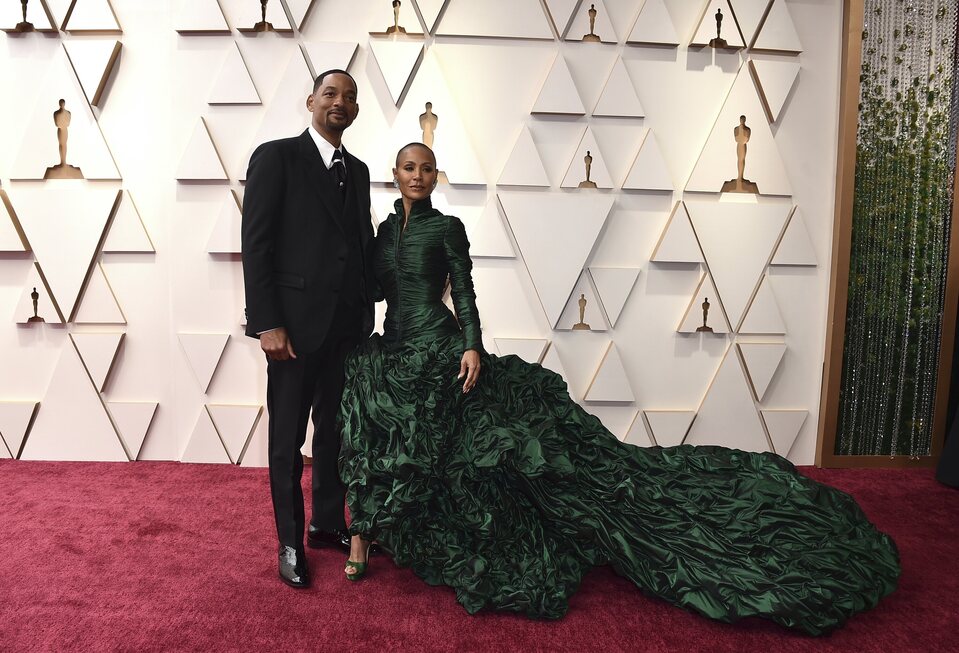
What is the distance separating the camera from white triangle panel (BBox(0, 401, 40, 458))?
329 cm

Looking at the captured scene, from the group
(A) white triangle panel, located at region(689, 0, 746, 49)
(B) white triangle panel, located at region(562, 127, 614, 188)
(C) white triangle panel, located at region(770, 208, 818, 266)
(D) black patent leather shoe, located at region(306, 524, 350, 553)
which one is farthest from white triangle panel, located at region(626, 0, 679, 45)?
(D) black patent leather shoe, located at region(306, 524, 350, 553)

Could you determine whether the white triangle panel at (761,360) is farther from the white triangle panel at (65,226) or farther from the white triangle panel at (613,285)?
the white triangle panel at (65,226)

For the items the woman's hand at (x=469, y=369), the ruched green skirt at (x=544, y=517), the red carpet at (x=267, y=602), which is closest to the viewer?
the red carpet at (x=267, y=602)

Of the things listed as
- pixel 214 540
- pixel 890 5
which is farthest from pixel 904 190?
pixel 214 540

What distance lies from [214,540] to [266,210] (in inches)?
52.8

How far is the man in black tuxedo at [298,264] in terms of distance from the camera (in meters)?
1.98

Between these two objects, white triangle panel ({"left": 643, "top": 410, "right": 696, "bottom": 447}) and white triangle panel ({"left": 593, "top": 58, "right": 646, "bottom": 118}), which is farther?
white triangle panel ({"left": 643, "top": 410, "right": 696, "bottom": 447})

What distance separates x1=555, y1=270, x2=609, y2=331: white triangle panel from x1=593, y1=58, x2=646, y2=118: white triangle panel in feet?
2.83

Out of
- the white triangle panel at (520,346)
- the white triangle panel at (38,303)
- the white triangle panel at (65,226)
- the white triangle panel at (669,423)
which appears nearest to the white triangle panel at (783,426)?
the white triangle panel at (669,423)

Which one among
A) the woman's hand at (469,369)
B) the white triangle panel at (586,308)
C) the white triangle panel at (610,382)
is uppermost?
the white triangle panel at (586,308)

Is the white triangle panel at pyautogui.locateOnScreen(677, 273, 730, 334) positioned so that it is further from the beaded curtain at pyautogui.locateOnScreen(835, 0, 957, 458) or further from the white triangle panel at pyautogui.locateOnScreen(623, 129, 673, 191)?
the beaded curtain at pyautogui.locateOnScreen(835, 0, 957, 458)

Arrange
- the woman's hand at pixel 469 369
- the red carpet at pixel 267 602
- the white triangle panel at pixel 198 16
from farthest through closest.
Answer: the white triangle panel at pixel 198 16 → the woman's hand at pixel 469 369 → the red carpet at pixel 267 602

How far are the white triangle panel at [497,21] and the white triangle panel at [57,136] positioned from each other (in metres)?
1.88

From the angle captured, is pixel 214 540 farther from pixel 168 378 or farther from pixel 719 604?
pixel 719 604
